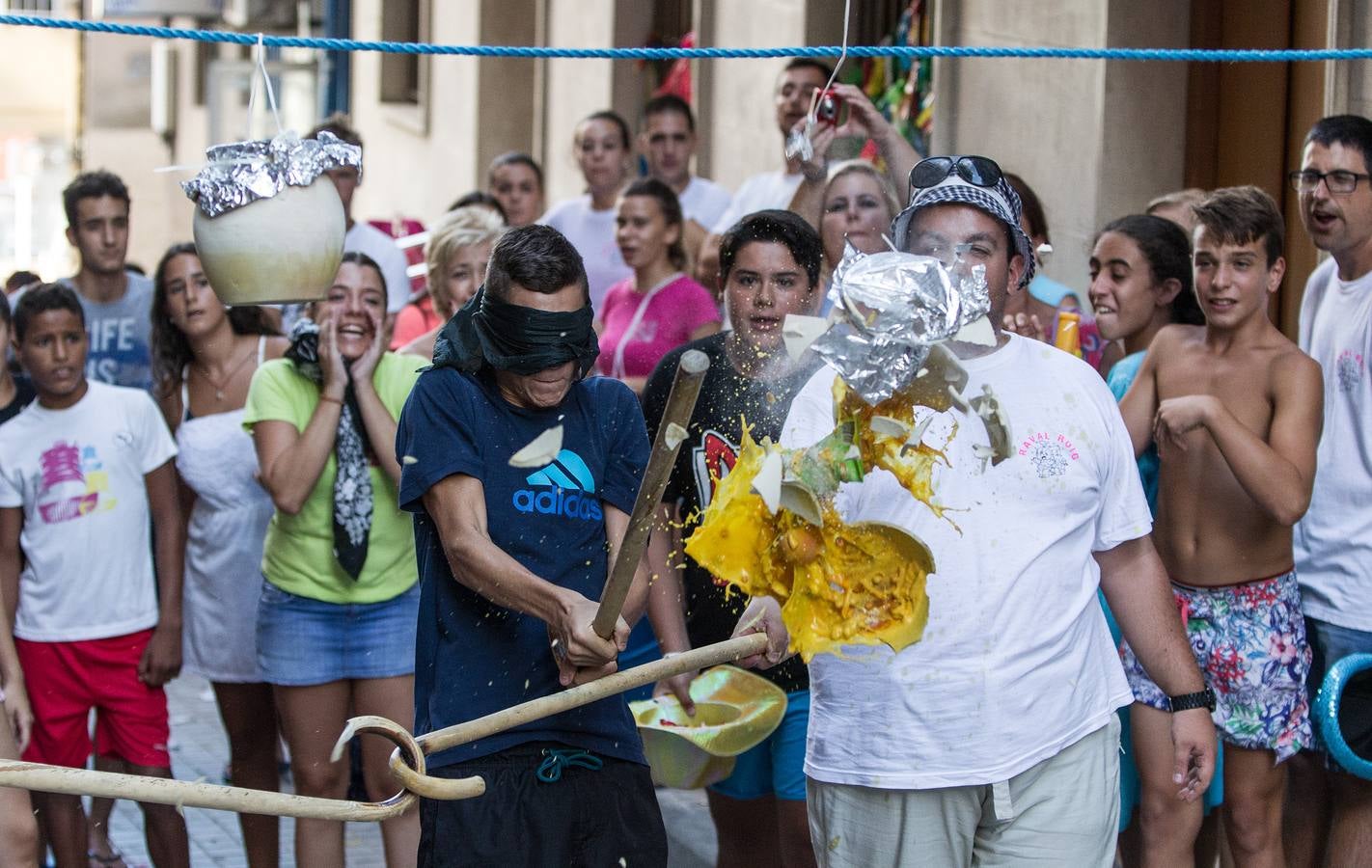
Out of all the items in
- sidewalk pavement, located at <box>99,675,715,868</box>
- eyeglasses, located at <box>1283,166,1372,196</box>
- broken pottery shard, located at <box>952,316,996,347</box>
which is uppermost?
eyeglasses, located at <box>1283,166,1372,196</box>

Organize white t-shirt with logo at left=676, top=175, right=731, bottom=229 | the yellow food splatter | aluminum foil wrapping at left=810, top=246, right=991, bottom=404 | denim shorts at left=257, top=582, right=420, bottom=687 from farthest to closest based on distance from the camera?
white t-shirt with logo at left=676, top=175, right=731, bottom=229 → denim shorts at left=257, top=582, right=420, bottom=687 → the yellow food splatter → aluminum foil wrapping at left=810, top=246, right=991, bottom=404

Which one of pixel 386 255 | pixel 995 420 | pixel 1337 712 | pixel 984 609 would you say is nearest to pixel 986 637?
pixel 984 609

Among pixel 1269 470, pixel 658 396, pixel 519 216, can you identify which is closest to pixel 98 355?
pixel 519 216

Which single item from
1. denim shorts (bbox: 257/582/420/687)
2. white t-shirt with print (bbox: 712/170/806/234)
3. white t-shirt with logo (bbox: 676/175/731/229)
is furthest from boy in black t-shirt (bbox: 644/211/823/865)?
white t-shirt with logo (bbox: 676/175/731/229)

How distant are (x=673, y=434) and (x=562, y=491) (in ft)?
2.97

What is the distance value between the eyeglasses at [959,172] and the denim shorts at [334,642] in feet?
7.31

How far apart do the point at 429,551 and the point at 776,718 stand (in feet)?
4.13

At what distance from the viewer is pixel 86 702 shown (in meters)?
5.68

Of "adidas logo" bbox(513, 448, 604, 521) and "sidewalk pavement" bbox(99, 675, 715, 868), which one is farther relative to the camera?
"sidewalk pavement" bbox(99, 675, 715, 868)

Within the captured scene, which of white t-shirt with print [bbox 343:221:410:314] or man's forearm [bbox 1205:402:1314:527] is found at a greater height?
white t-shirt with print [bbox 343:221:410:314]

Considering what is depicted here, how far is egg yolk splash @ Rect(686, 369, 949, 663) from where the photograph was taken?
3393 mm

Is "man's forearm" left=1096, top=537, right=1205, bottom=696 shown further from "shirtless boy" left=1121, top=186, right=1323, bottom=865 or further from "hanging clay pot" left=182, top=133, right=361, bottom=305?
"hanging clay pot" left=182, top=133, right=361, bottom=305

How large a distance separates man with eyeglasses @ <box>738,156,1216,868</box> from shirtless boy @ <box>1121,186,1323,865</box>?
123 centimetres

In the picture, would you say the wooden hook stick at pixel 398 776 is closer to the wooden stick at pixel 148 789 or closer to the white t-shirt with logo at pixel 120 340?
the wooden stick at pixel 148 789
